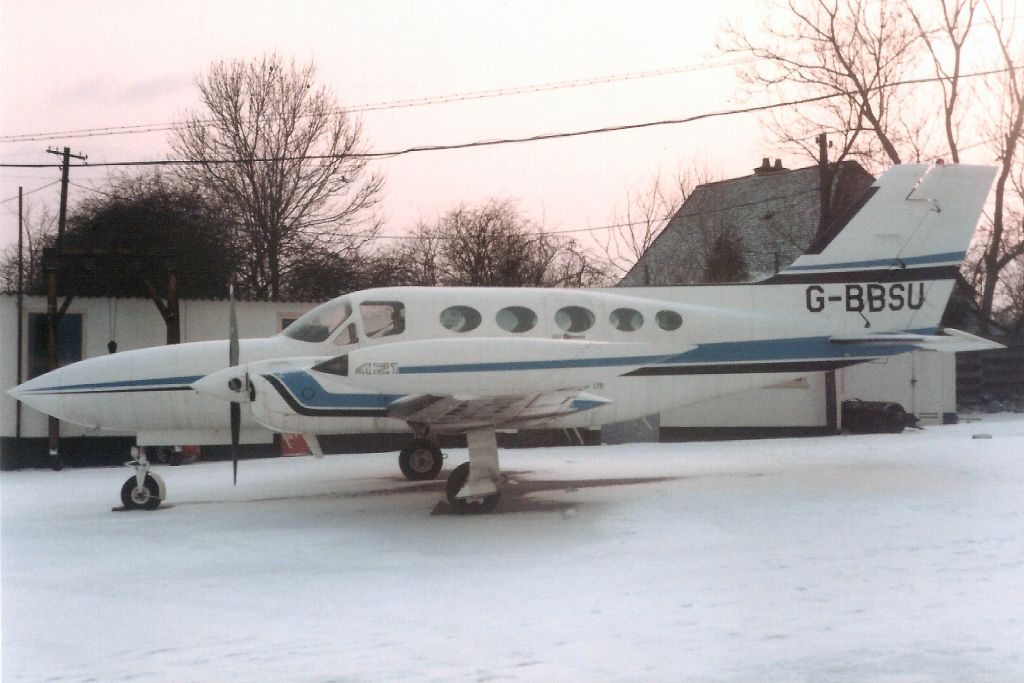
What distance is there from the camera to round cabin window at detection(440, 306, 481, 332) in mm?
12617

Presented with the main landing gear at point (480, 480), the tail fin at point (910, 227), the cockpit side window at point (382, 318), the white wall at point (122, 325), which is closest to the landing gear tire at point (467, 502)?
the main landing gear at point (480, 480)

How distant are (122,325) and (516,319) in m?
9.81

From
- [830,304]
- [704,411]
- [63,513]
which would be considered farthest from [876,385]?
[63,513]

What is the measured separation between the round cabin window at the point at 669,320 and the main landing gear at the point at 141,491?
650 cm

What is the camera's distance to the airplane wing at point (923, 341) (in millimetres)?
13297

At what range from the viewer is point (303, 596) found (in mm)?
7734

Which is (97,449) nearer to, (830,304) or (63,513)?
(63,513)

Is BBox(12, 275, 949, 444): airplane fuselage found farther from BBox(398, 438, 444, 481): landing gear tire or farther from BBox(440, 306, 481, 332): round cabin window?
BBox(398, 438, 444, 481): landing gear tire

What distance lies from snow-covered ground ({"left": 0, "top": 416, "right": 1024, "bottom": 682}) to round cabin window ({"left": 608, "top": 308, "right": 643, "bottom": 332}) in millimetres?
2121

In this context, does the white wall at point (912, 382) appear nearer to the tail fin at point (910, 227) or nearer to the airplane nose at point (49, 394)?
the tail fin at point (910, 227)

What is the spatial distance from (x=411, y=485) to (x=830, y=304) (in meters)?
6.32

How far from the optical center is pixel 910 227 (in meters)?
14.0

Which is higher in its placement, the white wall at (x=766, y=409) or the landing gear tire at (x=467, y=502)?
the white wall at (x=766, y=409)

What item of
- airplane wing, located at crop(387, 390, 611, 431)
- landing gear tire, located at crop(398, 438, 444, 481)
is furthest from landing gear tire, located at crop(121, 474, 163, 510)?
landing gear tire, located at crop(398, 438, 444, 481)
